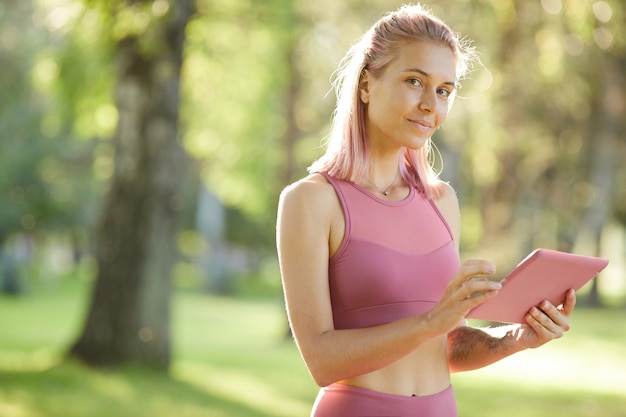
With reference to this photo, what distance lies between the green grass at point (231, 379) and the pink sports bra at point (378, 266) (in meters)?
7.04

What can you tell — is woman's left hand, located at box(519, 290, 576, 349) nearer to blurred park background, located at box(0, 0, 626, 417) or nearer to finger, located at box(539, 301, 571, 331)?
finger, located at box(539, 301, 571, 331)

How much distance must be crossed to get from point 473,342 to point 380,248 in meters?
0.49

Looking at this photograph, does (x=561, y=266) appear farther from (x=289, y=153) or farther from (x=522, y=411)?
(x=289, y=153)

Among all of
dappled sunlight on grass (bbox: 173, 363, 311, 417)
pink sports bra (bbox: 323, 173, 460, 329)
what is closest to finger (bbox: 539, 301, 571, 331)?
pink sports bra (bbox: 323, 173, 460, 329)

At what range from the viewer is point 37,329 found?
20.2 metres

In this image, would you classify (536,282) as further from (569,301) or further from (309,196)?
(309,196)

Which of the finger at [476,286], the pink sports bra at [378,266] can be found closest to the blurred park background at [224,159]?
the pink sports bra at [378,266]

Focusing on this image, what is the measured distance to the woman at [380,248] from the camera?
8.70 ft

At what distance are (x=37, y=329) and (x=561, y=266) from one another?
18669 mm

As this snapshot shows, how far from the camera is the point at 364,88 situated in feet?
9.49

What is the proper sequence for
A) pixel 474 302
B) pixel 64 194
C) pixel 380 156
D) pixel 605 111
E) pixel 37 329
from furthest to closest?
pixel 64 194, pixel 605 111, pixel 37 329, pixel 380 156, pixel 474 302

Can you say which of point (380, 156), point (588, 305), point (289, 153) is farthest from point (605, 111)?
point (380, 156)

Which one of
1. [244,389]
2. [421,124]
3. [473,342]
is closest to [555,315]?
[473,342]

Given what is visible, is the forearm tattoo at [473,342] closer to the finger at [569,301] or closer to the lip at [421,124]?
the finger at [569,301]
